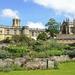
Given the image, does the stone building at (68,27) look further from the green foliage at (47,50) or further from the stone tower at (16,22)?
the green foliage at (47,50)

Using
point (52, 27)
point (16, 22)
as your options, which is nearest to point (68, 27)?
point (52, 27)

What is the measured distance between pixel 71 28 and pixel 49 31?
28.0ft

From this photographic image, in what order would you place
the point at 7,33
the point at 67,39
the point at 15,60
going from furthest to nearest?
the point at 7,33, the point at 67,39, the point at 15,60

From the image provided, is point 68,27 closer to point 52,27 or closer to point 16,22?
point 52,27

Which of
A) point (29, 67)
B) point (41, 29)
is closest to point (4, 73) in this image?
point (29, 67)

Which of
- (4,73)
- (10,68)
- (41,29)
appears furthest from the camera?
(41,29)

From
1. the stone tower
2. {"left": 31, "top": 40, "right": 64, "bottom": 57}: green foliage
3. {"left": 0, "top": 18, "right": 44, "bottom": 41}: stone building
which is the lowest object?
{"left": 31, "top": 40, "right": 64, "bottom": 57}: green foliage

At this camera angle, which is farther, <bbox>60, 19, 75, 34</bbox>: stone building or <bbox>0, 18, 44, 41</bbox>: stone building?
<bbox>0, 18, 44, 41</bbox>: stone building

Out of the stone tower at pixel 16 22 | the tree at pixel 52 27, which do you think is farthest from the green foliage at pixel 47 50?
the stone tower at pixel 16 22

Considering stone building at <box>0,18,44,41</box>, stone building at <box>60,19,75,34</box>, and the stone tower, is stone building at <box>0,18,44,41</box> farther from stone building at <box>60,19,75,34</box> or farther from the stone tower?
stone building at <box>60,19,75,34</box>

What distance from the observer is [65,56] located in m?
40.4

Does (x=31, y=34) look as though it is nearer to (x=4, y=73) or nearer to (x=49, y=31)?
(x=49, y=31)

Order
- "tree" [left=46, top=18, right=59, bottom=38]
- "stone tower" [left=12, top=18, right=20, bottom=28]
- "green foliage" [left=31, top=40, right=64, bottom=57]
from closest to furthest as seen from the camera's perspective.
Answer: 1. "green foliage" [left=31, top=40, right=64, bottom=57]
2. "tree" [left=46, top=18, right=59, bottom=38]
3. "stone tower" [left=12, top=18, right=20, bottom=28]

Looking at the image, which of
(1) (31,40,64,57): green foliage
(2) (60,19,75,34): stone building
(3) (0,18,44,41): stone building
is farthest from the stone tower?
(1) (31,40,64,57): green foliage
